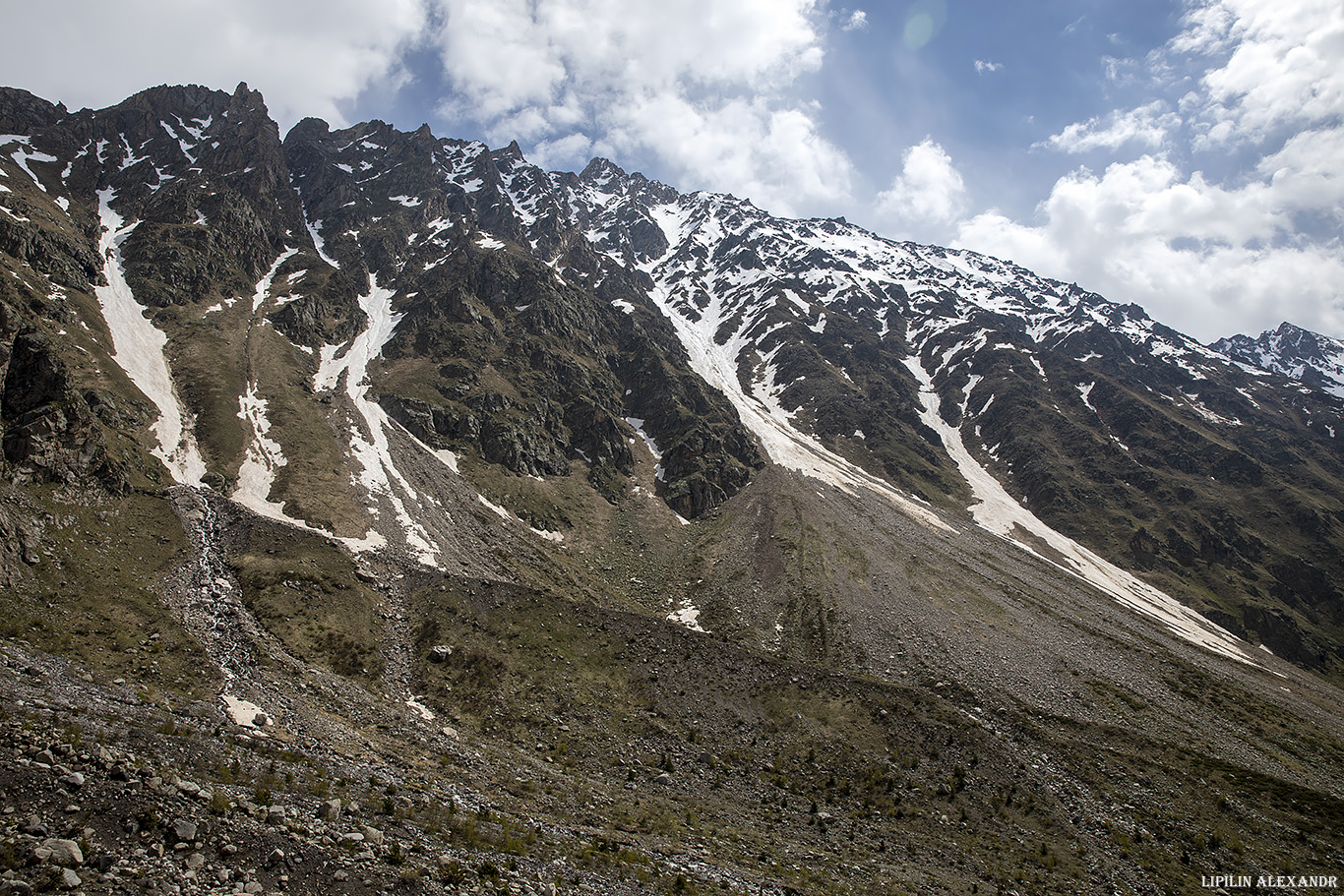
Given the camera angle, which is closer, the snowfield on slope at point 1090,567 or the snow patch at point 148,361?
the snow patch at point 148,361

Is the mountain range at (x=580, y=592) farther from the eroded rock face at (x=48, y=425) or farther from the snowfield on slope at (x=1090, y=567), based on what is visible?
the snowfield on slope at (x=1090, y=567)

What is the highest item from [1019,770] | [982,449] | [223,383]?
[982,449]

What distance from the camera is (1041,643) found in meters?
67.4

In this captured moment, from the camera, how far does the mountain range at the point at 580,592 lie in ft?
94.0

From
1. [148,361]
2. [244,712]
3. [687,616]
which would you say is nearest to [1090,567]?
[687,616]

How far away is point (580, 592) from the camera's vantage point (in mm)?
69812

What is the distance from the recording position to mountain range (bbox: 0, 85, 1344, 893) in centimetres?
A: 2864

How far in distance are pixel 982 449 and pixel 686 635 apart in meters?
176

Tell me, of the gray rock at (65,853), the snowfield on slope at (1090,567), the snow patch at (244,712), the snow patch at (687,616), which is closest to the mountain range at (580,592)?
the snow patch at (244,712)

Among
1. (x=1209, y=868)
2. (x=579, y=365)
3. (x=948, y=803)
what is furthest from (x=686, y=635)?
(x=579, y=365)

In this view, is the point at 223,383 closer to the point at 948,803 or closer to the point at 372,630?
the point at 372,630

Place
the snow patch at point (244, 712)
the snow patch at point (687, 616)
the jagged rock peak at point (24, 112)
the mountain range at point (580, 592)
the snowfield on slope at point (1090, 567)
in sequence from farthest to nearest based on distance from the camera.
Answer: the jagged rock peak at point (24, 112)
the snowfield on slope at point (1090, 567)
the snow patch at point (687, 616)
the mountain range at point (580, 592)
the snow patch at point (244, 712)

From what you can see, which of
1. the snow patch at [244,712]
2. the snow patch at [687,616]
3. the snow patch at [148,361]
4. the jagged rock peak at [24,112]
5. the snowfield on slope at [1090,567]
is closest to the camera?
the snow patch at [244,712]

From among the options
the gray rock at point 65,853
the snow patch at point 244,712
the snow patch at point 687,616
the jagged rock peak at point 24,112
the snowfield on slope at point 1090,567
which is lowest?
the snow patch at point 244,712
